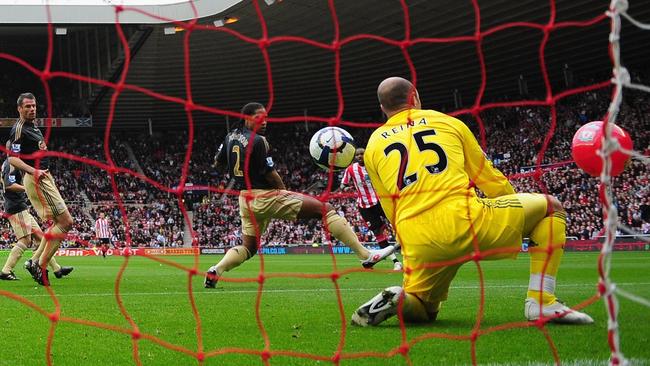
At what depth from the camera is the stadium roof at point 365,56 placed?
2619 centimetres

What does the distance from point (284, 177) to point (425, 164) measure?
34.0 metres

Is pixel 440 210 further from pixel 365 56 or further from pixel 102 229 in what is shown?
pixel 365 56

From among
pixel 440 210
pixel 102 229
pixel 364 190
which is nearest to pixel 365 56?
pixel 102 229

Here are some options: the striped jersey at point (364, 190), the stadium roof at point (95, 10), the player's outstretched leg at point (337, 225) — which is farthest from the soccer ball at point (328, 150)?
the stadium roof at point (95, 10)

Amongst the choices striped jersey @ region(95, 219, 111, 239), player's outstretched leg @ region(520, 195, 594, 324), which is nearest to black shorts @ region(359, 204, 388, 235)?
player's outstretched leg @ region(520, 195, 594, 324)

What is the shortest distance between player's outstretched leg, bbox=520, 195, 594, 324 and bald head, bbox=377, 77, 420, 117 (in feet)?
2.98

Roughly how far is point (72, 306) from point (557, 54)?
85.5 ft

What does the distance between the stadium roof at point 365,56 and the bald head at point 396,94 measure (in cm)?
1958

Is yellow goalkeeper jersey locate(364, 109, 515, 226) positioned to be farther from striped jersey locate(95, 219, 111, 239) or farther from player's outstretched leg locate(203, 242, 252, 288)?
striped jersey locate(95, 219, 111, 239)

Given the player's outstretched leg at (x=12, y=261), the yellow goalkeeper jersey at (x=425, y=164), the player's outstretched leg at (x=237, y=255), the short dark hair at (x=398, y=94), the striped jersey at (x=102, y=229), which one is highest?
the short dark hair at (x=398, y=94)

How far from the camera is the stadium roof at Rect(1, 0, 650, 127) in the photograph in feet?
85.9

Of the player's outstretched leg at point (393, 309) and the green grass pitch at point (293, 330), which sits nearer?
the green grass pitch at point (293, 330)

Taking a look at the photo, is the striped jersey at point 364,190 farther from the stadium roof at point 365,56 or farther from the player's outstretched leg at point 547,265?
the stadium roof at point 365,56

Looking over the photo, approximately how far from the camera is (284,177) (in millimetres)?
38531
